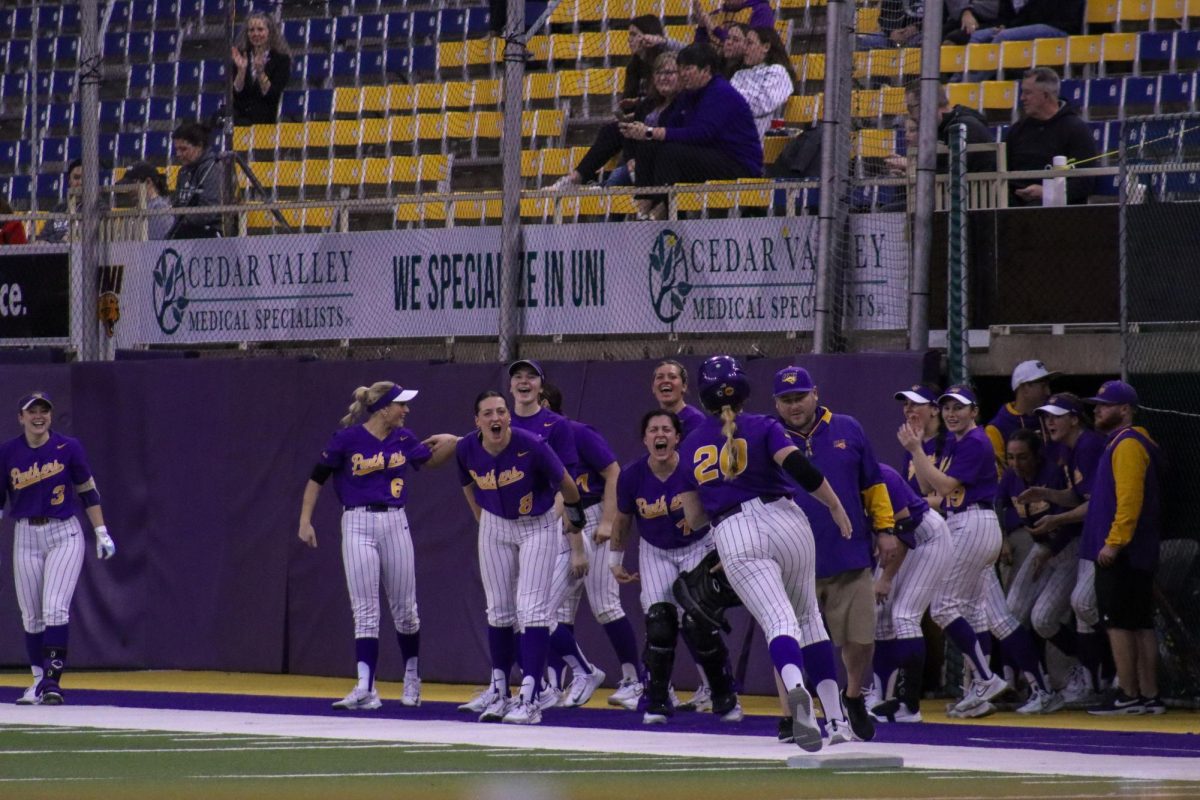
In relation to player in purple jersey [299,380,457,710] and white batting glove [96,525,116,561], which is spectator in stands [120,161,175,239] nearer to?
white batting glove [96,525,116,561]

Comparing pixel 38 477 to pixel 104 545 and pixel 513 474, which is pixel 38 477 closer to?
pixel 104 545

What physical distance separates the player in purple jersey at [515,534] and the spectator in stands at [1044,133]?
12.7 feet

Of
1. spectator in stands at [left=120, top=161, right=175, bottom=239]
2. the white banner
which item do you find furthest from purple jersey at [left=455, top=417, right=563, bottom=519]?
spectator in stands at [left=120, top=161, right=175, bottom=239]

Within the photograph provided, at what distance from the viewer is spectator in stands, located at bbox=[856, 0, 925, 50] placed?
1370cm

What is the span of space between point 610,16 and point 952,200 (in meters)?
4.77

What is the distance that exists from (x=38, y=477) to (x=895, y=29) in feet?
21.5

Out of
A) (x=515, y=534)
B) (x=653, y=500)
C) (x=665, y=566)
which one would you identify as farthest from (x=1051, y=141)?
(x=515, y=534)

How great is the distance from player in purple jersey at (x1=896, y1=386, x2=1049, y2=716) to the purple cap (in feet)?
2.41

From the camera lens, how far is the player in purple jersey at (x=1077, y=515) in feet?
40.1

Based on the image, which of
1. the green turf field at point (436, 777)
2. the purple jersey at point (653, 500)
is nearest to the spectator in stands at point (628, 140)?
the purple jersey at point (653, 500)

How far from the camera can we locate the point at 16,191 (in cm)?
1958

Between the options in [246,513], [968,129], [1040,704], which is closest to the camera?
[1040,704]

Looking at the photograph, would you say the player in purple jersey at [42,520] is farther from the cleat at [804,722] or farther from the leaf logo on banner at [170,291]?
the cleat at [804,722]

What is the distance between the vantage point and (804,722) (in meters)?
8.90
